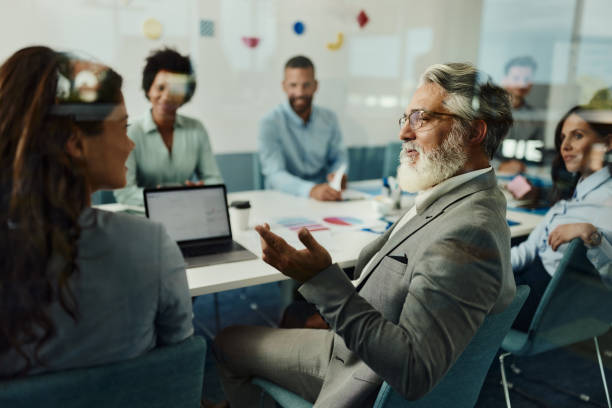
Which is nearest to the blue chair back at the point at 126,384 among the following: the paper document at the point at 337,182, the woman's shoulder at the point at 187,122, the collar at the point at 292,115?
the paper document at the point at 337,182

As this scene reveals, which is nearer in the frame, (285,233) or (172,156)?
(285,233)

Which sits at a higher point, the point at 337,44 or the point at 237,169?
the point at 337,44

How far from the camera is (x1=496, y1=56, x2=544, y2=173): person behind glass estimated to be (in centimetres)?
281

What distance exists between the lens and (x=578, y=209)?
1.72m

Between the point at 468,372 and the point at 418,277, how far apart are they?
0.26 m

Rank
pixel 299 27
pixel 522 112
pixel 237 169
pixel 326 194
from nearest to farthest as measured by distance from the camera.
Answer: pixel 326 194, pixel 522 112, pixel 237 169, pixel 299 27

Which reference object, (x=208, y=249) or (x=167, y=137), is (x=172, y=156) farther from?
(x=208, y=249)

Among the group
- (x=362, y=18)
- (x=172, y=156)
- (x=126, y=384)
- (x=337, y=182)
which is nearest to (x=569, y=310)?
(x=337, y=182)

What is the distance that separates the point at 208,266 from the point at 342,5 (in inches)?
126

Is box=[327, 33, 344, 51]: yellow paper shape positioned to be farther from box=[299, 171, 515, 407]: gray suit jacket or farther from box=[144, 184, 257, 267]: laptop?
box=[299, 171, 515, 407]: gray suit jacket

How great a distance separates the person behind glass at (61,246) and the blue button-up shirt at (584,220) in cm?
115

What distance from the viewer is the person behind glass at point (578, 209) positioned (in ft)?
5.20

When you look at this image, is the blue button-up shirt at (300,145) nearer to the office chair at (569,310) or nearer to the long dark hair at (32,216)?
the office chair at (569,310)

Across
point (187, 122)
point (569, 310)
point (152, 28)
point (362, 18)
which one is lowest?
point (569, 310)
